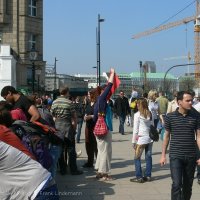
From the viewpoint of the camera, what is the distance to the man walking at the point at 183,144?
638 cm

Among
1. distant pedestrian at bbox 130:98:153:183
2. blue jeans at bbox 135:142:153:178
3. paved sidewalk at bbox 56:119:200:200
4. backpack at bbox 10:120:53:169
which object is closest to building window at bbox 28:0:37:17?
paved sidewalk at bbox 56:119:200:200

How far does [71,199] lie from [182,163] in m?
2.11

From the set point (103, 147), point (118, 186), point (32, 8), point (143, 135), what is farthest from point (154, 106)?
point (32, 8)

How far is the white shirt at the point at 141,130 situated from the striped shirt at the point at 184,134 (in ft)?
9.78

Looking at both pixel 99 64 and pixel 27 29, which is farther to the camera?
pixel 27 29

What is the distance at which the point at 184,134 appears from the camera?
642 centimetres

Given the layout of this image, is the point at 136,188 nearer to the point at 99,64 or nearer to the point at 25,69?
the point at 99,64

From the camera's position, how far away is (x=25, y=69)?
158 feet

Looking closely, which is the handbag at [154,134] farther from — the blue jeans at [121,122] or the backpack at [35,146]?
the blue jeans at [121,122]

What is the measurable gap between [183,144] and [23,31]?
44361mm

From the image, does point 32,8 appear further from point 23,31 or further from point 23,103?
point 23,103

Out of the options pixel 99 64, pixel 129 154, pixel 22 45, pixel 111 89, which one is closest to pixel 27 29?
pixel 22 45

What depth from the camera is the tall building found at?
48.2m

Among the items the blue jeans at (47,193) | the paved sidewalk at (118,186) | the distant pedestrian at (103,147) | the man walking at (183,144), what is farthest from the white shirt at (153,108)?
the blue jeans at (47,193)
